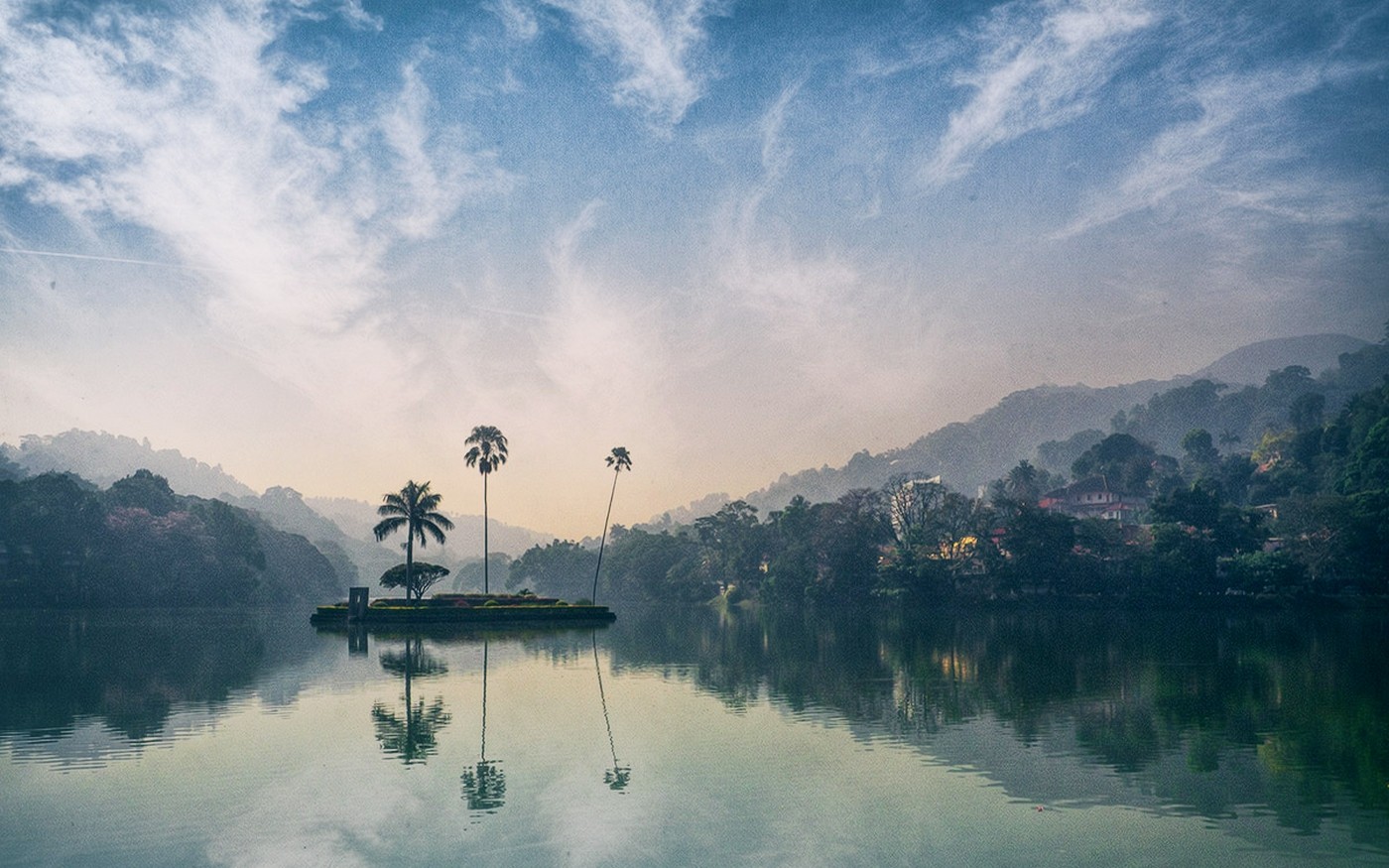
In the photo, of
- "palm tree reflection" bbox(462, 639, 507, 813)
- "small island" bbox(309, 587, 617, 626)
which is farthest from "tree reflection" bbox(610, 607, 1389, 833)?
"small island" bbox(309, 587, 617, 626)

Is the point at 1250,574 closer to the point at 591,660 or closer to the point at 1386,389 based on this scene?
the point at 1386,389

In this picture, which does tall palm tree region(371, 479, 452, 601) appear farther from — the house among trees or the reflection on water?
the house among trees

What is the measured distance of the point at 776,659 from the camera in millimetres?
49531

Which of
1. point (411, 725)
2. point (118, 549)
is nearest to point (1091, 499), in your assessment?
point (118, 549)

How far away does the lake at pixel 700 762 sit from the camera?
17.1 metres

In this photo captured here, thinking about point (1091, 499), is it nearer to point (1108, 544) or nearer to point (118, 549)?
point (1108, 544)

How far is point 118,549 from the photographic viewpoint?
128500mm

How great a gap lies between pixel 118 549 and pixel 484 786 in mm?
129975

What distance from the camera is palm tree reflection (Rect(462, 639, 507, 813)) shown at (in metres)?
19.6

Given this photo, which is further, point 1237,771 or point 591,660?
point 591,660

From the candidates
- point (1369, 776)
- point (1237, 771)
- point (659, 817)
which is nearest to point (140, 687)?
point (659, 817)

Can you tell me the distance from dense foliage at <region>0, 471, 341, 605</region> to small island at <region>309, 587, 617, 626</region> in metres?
61.6

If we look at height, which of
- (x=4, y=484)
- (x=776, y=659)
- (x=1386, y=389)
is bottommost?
(x=776, y=659)

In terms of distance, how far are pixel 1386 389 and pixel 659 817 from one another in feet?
497
